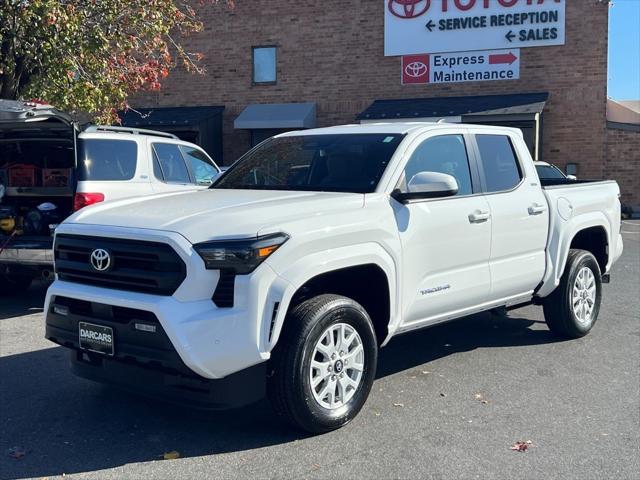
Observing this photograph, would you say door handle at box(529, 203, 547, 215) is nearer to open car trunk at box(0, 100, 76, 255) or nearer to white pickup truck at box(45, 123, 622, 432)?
white pickup truck at box(45, 123, 622, 432)

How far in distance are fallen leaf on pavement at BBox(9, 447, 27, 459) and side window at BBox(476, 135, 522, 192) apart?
3877 millimetres

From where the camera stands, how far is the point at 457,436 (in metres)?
4.49

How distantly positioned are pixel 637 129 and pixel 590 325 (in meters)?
14.9

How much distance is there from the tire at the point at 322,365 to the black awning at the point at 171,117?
17.3m

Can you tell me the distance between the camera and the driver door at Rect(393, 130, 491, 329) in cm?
499

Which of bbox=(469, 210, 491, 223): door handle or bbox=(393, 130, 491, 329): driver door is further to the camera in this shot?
bbox=(469, 210, 491, 223): door handle

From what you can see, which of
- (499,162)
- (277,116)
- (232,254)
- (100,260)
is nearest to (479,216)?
(499,162)

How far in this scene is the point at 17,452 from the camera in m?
4.21

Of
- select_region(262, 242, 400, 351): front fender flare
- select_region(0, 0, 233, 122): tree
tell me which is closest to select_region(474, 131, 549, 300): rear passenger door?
select_region(262, 242, 400, 351): front fender flare

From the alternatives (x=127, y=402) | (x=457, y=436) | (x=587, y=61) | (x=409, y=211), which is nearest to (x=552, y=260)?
(x=409, y=211)

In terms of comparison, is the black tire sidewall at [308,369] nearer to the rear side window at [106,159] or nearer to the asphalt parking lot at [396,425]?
the asphalt parking lot at [396,425]

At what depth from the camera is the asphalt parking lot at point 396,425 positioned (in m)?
4.04

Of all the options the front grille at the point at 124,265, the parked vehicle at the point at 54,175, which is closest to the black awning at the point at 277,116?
the parked vehicle at the point at 54,175

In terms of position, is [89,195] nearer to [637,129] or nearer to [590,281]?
[590,281]
